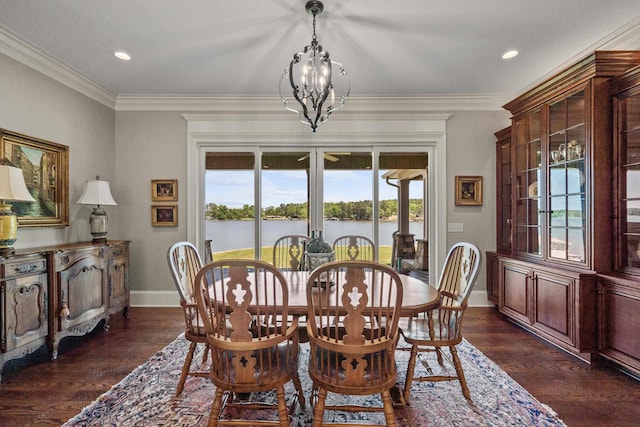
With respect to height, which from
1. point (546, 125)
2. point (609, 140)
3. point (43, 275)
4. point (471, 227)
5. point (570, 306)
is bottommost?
point (570, 306)

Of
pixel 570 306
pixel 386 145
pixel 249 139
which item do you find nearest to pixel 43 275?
pixel 249 139

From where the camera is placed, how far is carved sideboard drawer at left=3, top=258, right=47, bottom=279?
229cm

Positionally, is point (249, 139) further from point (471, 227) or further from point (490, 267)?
point (490, 267)

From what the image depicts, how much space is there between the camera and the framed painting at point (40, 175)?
9.18 feet

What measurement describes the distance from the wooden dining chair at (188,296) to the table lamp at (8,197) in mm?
1250

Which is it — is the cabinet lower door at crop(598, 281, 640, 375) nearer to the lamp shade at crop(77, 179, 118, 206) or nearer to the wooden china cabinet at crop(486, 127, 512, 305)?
the wooden china cabinet at crop(486, 127, 512, 305)

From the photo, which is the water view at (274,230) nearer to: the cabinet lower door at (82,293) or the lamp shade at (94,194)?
the lamp shade at (94,194)

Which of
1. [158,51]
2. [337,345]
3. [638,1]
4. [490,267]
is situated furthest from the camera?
[490,267]

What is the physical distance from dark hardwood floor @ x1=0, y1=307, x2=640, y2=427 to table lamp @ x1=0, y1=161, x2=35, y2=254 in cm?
100

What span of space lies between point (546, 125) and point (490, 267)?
1.81 metres

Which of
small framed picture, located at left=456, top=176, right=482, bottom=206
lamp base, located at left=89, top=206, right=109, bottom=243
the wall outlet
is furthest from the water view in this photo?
lamp base, located at left=89, top=206, right=109, bottom=243

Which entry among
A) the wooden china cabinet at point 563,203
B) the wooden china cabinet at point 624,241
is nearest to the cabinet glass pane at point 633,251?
the wooden china cabinet at point 624,241

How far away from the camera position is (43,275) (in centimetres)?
260

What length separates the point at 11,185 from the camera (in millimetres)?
2391
